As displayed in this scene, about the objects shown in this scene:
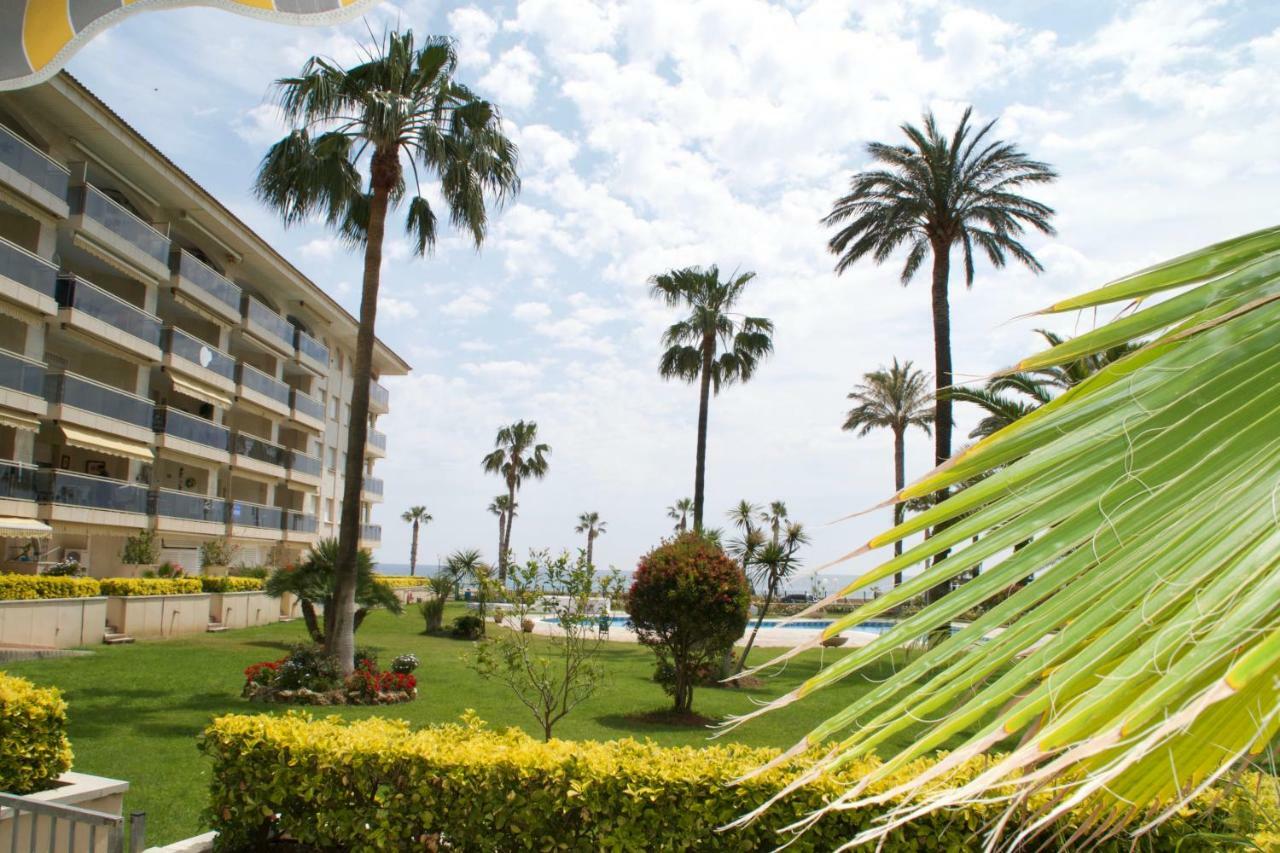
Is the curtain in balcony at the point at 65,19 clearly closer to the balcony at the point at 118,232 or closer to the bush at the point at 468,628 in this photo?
the balcony at the point at 118,232

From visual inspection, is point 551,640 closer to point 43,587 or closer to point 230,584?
point 43,587

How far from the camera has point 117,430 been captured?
26.6 m

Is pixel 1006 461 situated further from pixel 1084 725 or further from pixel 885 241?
pixel 885 241

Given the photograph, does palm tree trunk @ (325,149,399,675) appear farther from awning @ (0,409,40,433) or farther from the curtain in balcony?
the curtain in balcony

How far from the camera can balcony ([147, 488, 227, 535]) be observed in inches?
1137

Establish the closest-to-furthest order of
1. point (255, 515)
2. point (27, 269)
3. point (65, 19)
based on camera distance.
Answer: point (65, 19), point (27, 269), point (255, 515)

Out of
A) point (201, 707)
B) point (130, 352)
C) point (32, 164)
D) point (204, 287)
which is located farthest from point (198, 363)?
point (201, 707)

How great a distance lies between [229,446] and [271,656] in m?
14.6

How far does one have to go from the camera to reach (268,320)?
3691 centimetres

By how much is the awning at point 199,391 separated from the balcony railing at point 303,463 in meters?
6.20

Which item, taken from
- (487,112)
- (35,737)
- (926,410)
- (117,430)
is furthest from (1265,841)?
(926,410)

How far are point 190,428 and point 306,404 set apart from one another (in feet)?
33.9

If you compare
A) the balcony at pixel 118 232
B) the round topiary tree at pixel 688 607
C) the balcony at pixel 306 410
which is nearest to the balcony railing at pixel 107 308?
the balcony at pixel 118 232

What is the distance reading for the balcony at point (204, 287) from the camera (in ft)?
98.6
